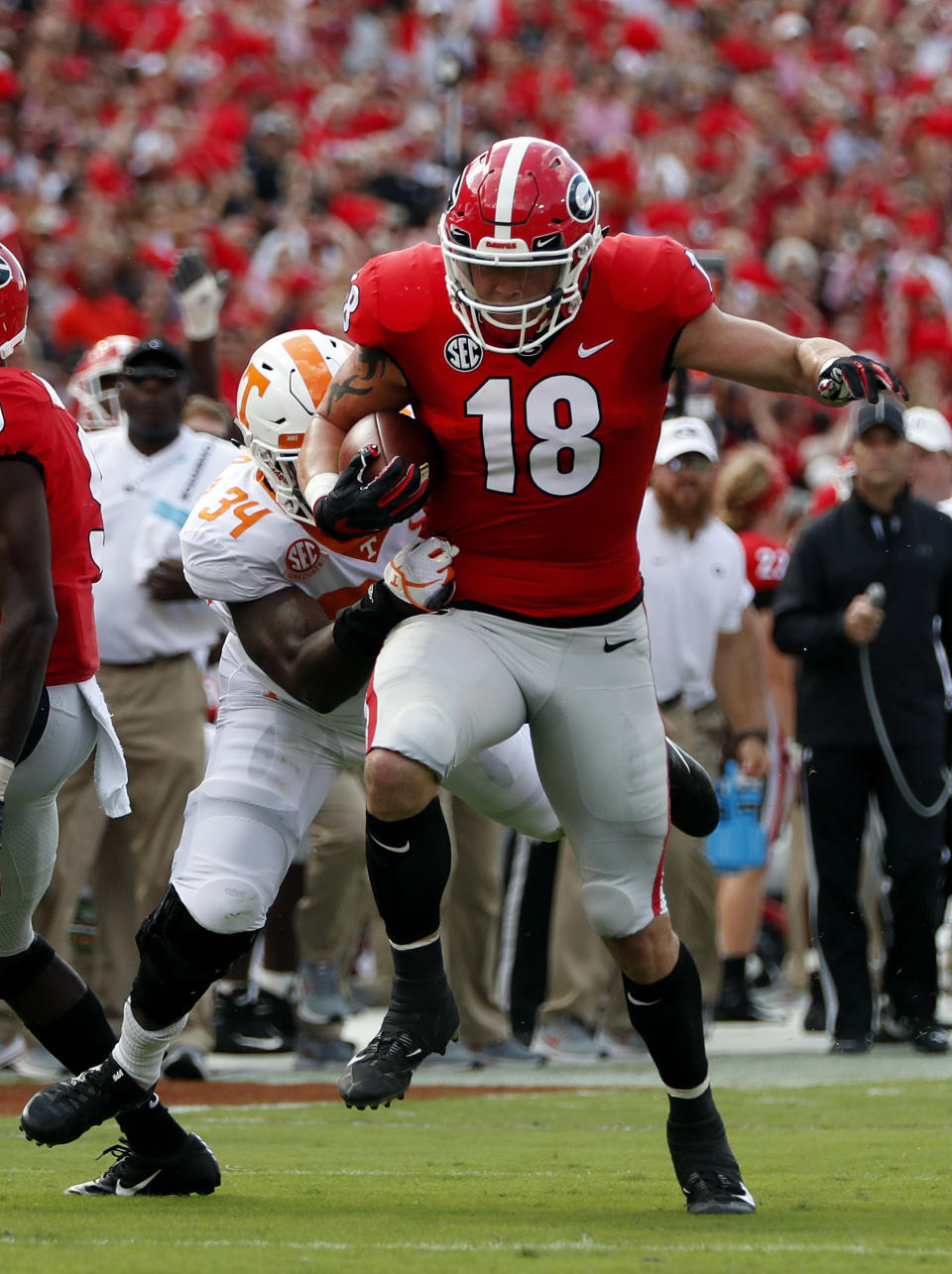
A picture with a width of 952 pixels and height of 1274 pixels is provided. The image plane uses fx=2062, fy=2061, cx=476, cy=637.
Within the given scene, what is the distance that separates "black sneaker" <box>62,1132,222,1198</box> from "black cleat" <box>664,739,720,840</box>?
1.26 meters

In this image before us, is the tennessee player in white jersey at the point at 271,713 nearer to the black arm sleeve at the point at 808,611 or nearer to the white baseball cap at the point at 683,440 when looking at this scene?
the white baseball cap at the point at 683,440

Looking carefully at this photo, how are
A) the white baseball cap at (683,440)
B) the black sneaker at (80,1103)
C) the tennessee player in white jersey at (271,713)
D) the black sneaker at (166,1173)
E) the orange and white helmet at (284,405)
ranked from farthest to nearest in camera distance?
the white baseball cap at (683,440), the orange and white helmet at (284,405), the tennessee player in white jersey at (271,713), the black sneaker at (166,1173), the black sneaker at (80,1103)

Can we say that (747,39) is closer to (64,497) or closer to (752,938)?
(752,938)

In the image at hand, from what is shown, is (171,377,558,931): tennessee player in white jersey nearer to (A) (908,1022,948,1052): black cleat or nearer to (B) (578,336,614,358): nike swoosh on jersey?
(B) (578,336,614,358): nike swoosh on jersey

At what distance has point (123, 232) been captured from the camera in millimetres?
12453

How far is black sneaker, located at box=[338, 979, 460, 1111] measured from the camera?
11.6 ft

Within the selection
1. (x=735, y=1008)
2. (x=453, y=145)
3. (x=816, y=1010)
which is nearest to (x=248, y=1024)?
(x=735, y=1008)

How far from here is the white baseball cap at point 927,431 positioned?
815cm

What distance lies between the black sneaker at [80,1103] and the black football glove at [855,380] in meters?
1.85

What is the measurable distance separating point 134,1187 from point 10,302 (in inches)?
70.2

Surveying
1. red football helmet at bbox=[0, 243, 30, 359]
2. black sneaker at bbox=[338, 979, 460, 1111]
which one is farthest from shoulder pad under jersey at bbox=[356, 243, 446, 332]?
black sneaker at bbox=[338, 979, 460, 1111]

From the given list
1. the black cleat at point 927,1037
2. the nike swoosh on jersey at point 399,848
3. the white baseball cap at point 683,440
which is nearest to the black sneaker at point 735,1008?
the black cleat at point 927,1037

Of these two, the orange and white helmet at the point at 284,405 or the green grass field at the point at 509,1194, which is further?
the orange and white helmet at the point at 284,405

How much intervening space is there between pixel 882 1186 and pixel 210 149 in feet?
35.5
